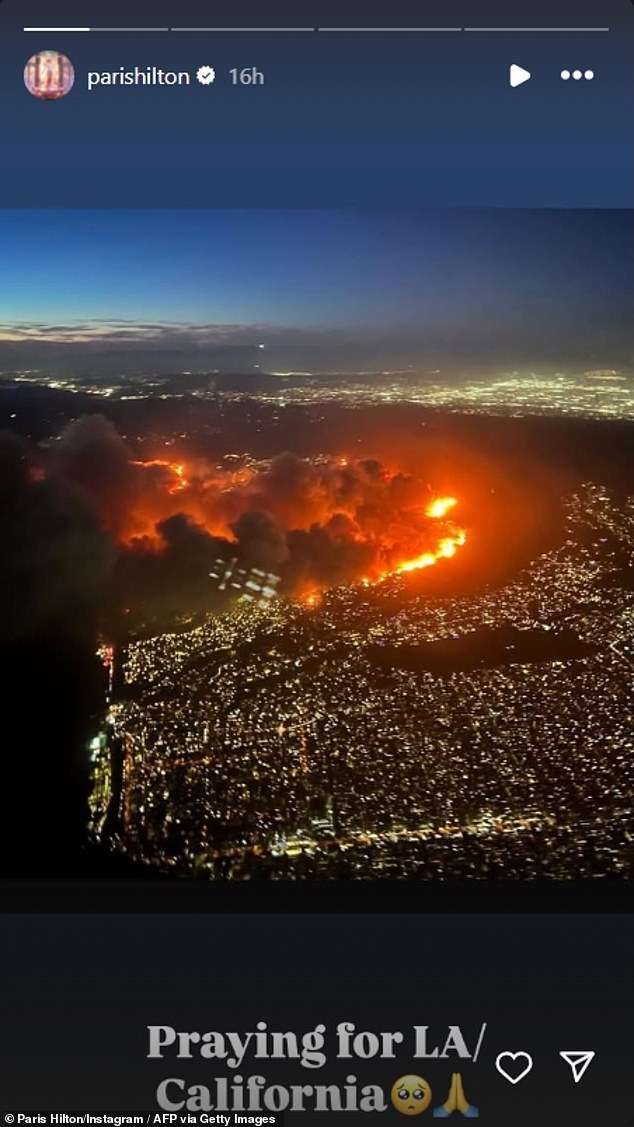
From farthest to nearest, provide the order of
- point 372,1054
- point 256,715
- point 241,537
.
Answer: point 241,537, point 256,715, point 372,1054

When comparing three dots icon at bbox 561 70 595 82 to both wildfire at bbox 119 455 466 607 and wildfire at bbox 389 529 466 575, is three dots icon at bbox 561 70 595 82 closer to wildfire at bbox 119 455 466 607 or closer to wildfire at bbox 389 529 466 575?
wildfire at bbox 119 455 466 607

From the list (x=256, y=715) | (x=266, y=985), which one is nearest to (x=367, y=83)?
(x=256, y=715)

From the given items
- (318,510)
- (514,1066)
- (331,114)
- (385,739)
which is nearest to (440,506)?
(318,510)

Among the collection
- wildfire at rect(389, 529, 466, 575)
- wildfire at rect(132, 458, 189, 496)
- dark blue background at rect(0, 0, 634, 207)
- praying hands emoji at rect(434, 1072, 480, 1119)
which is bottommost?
praying hands emoji at rect(434, 1072, 480, 1119)

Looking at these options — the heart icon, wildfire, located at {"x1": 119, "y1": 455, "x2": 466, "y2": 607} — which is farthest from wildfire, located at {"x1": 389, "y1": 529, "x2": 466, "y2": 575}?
the heart icon

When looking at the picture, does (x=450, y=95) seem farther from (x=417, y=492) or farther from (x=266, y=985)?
(x=266, y=985)

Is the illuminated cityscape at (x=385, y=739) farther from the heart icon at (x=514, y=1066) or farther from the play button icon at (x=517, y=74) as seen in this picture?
the play button icon at (x=517, y=74)
